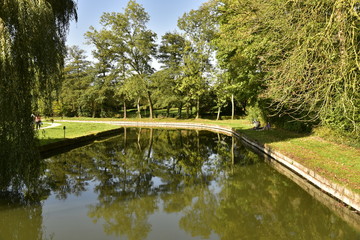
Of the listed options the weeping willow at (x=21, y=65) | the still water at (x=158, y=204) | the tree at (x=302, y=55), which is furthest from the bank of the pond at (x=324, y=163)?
the weeping willow at (x=21, y=65)

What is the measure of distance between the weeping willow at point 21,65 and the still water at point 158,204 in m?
0.64

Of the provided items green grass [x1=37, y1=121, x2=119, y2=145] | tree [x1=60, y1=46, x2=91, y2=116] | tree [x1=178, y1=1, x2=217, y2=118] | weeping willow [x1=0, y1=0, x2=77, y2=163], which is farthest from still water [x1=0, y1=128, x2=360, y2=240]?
tree [x1=60, y1=46, x2=91, y2=116]

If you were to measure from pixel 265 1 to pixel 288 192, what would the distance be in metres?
6.90

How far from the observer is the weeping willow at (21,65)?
19.9 ft

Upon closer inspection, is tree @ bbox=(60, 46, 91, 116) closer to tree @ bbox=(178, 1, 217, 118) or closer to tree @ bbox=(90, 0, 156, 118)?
tree @ bbox=(90, 0, 156, 118)

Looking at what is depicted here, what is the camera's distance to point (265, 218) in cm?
593

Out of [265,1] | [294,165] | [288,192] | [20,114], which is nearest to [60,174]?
[20,114]

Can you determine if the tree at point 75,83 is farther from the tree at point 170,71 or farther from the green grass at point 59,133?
the green grass at point 59,133

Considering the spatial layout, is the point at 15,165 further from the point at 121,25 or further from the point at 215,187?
the point at 121,25

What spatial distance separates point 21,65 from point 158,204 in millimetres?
5428

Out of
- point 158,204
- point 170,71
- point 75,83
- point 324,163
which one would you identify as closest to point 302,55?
point 324,163

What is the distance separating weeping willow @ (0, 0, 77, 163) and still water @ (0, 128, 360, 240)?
2.10 feet

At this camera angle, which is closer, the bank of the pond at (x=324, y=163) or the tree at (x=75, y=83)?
the bank of the pond at (x=324, y=163)

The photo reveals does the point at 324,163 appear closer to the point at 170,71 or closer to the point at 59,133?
the point at 59,133
